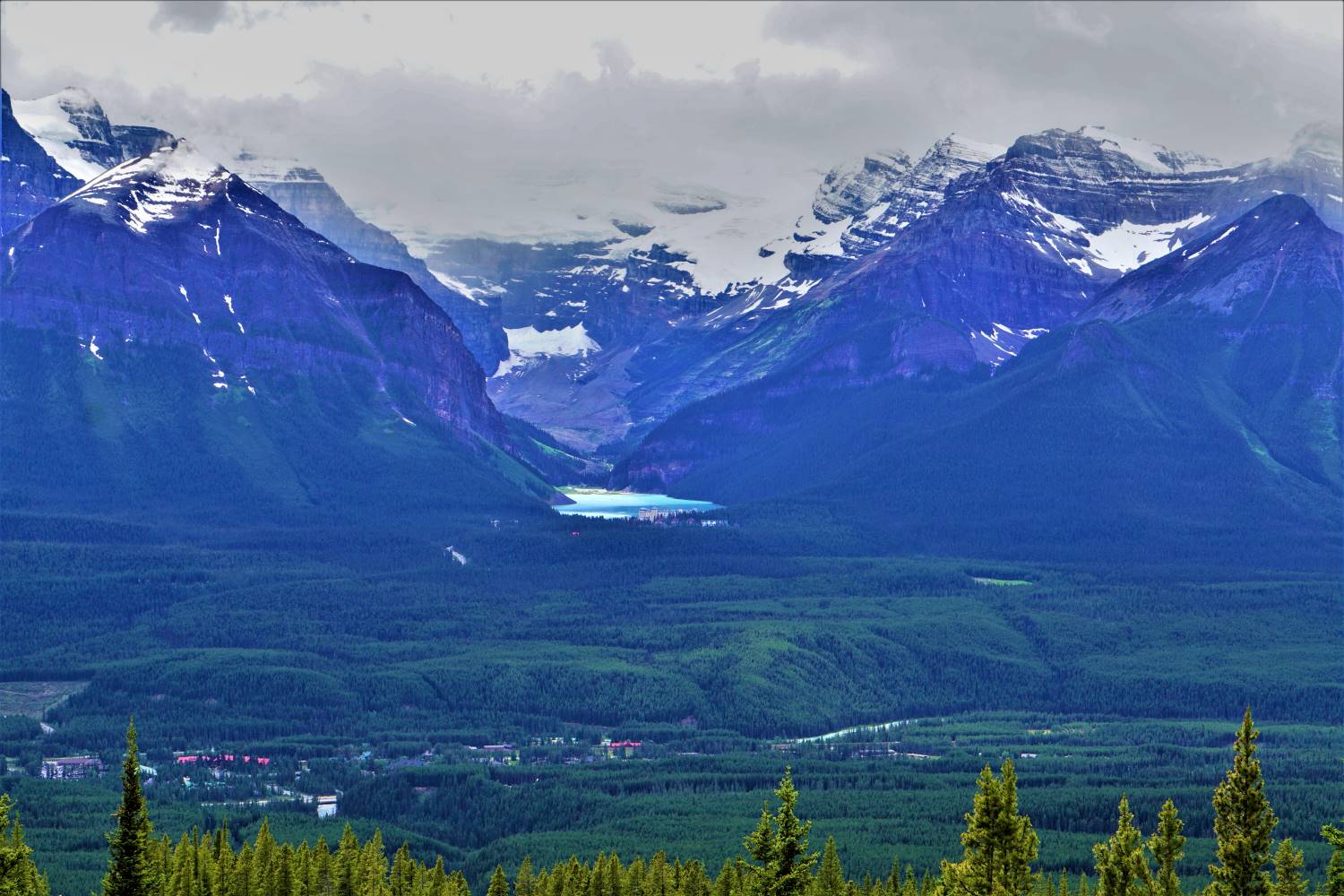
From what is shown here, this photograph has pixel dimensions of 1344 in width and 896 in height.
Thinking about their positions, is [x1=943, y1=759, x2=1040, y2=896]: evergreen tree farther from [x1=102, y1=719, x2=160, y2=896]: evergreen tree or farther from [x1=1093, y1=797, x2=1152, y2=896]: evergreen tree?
[x1=102, y1=719, x2=160, y2=896]: evergreen tree

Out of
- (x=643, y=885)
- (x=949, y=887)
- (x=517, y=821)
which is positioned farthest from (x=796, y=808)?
(x=949, y=887)

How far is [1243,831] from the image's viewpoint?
69.5m

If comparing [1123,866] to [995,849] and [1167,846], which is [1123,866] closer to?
[1167,846]

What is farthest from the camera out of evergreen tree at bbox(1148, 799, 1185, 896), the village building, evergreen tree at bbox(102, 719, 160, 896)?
the village building

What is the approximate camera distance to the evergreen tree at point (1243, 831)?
69.2 metres

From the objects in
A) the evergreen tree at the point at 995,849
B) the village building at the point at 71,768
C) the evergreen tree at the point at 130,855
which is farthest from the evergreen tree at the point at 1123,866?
the village building at the point at 71,768

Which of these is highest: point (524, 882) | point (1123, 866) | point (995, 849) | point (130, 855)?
Result: point (995, 849)

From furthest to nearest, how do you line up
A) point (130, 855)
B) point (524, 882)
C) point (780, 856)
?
point (524, 882) < point (780, 856) < point (130, 855)

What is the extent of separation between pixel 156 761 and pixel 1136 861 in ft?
431

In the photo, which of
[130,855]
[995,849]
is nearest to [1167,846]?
[995,849]

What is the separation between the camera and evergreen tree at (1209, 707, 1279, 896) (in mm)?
69188

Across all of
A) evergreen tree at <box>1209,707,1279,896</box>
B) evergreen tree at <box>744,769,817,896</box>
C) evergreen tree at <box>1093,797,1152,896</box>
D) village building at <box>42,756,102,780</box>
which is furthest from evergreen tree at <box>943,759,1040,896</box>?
village building at <box>42,756,102,780</box>

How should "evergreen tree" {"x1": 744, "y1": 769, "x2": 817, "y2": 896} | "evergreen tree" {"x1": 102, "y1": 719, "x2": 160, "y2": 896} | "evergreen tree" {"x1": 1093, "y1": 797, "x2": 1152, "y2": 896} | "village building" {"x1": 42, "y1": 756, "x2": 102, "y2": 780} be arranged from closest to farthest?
1. "evergreen tree" {"x1": 102, "y1": 719, "x2": 160, "y2": 896}
2. "evergreen tree" {"x1": 1093, "y1": 797, "x2": 1152, "y2": 896}
3. "evergreen tree" {"x1": 744, "y1": 769, "x2": 817, "y2": 896}
4. "village building" {"x1": 42, "y1": 756, "x2": 102, "y2": 780}

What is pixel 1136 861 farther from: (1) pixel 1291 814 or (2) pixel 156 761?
(2) pixel 156 761
